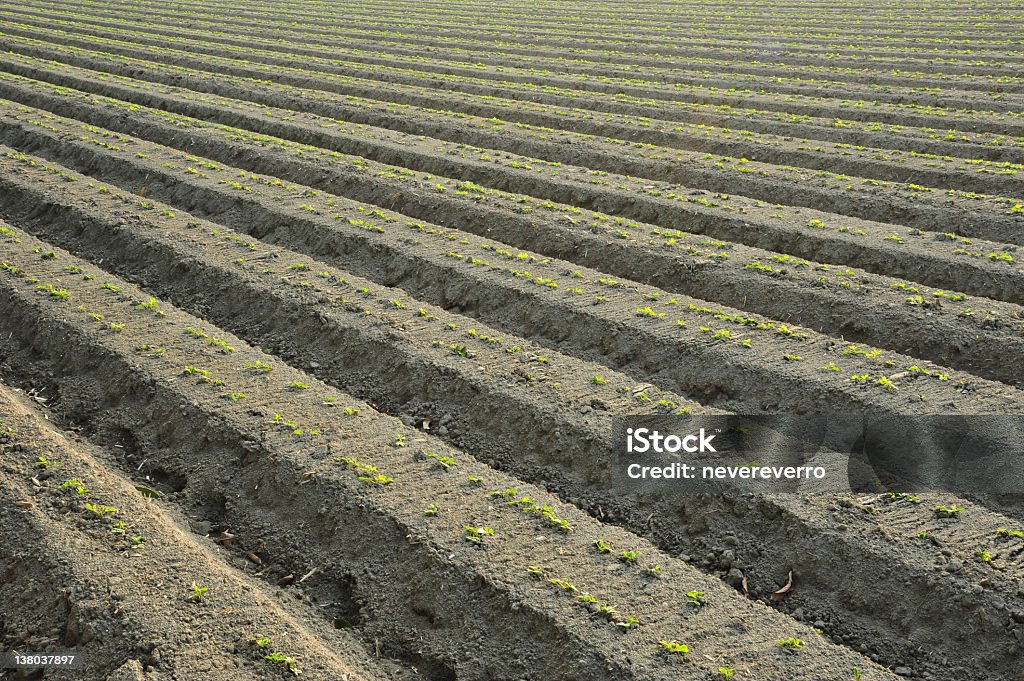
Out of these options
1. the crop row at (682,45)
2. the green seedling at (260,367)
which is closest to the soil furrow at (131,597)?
the green seedling at (260,367)

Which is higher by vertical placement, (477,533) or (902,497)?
(902,497)

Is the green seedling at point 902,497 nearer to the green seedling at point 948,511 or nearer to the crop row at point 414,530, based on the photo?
the green seedling at point 948,511

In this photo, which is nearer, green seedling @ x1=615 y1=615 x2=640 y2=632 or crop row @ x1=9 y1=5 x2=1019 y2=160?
green seedling @ x1=615 y1=615 x2=640 y2=632

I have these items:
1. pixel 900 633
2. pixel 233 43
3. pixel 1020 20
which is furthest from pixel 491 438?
pixel 1020 20

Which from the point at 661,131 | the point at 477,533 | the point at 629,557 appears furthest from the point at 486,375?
the point at 661,131

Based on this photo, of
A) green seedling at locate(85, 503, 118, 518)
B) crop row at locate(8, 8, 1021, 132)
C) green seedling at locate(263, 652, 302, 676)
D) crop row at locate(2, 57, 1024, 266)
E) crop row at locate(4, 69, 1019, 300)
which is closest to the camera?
green seedling at locate(263, 652, 302, 676)

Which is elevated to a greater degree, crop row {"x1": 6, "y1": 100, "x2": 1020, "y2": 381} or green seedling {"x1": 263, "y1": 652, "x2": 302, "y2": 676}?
crop row {"x1": 6, "y1": 100, "x2": 1020, "y2": 381}

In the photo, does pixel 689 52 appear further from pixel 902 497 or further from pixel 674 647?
pixel 674 647

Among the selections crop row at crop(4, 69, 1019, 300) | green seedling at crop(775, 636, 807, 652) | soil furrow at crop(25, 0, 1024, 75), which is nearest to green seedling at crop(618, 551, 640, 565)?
green seedling at crop(775, 636, 807, 652)

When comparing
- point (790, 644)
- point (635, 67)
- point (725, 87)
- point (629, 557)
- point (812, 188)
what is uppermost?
point (635, 67)

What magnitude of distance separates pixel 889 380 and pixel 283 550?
406 cm

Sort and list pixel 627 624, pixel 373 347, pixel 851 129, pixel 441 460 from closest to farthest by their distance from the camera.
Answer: pixel 627 624 < pixel 441 460 < pixel 373 347 < pixel 851 129

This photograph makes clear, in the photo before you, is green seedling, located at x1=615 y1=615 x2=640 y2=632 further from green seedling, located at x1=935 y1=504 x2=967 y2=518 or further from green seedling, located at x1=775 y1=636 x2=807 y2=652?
green seedling, located at x1=935 y1=504 x2=967 y2=518

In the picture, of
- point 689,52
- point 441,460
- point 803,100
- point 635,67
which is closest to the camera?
point 441,460
